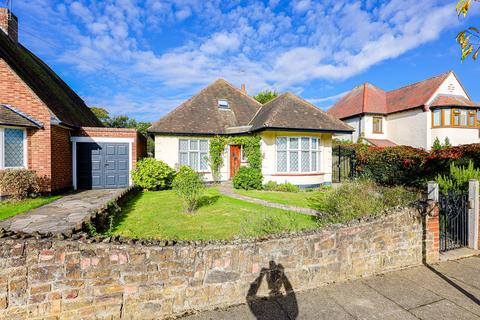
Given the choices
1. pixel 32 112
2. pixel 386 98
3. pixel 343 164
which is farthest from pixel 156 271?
pixel 386 98

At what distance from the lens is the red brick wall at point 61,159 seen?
10.6 meters

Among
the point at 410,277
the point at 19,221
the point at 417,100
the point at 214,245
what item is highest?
the point at 417,100

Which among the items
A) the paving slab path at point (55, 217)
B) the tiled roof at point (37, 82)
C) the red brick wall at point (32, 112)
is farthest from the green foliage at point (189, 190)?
the tiled roof at point (37, 82)

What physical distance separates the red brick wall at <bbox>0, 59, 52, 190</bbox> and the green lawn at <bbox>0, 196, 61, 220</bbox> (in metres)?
1.25

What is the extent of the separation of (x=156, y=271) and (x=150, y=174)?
10147 mm

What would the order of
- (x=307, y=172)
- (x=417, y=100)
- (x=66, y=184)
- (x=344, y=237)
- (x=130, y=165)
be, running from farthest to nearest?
(x=417, y=100)
(x=307, y=172)
(x=130, y=165)
(x=66, y=184)
(x=344, y=237)

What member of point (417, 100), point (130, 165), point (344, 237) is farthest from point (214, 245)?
point (417, 100)

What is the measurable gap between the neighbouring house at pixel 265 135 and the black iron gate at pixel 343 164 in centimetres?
263

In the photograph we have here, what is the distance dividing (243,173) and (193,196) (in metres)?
5.67

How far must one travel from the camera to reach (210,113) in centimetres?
1706

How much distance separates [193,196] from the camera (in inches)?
324

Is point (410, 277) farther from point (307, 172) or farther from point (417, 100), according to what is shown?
point (417, 100)

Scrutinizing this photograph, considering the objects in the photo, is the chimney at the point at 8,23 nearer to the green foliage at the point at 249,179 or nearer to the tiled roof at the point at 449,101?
the green foliage at the point at 249,179

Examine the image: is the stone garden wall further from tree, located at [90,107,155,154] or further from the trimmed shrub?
tree, located at [90,107,155,154]
